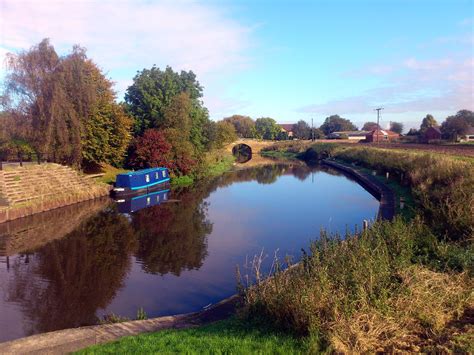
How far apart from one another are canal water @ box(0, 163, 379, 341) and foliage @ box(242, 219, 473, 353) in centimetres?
393

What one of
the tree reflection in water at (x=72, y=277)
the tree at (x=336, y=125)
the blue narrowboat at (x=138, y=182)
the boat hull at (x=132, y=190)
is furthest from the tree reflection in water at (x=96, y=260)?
the tree at (x=336, y=125)

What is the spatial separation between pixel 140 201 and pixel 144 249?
37.8 ft

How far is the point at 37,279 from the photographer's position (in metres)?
11.8

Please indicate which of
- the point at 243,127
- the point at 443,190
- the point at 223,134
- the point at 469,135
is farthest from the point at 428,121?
the point at 443,190

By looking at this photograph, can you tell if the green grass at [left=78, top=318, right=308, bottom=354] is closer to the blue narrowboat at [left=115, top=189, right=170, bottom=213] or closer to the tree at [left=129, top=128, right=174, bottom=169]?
the blue narrowboat at [left=115, top=189, right=170, bottom=213]

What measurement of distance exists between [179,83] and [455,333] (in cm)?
4009

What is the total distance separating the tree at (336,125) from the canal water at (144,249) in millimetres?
97978

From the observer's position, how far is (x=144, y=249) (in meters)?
15.2

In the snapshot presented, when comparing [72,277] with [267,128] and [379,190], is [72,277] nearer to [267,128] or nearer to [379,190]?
[379,190]

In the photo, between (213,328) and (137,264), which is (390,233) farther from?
(137,264)

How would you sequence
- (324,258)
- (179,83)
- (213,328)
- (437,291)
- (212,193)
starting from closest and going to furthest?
(437,291), (213,328), (324,258), (212,193), (179,83)

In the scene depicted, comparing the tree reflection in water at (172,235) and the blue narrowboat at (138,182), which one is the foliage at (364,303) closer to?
the tree reflection in water at (172,235)

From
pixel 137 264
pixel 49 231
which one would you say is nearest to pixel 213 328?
pixel 137 264

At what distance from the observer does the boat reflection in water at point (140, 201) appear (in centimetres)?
2361
